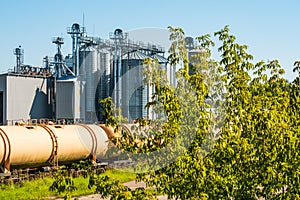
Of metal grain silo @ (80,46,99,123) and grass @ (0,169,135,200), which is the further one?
metal grain silo @ (80,46,99,123)

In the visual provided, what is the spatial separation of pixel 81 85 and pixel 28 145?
22489mm

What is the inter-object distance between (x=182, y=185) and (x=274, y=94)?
2.87 m

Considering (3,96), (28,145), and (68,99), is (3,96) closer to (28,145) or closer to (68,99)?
(68,99)

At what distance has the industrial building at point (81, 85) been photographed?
39294mm

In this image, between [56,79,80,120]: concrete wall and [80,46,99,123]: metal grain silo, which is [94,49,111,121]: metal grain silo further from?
[56,79,80,120]: concrete wall

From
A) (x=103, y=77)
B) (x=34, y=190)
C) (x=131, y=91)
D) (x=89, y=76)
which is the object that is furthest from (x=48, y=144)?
(x=103, y=77)

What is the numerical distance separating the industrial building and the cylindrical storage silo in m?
14.3

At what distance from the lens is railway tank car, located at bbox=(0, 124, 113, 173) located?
2122 centimetres

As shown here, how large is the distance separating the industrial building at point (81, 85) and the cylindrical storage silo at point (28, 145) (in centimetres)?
1427

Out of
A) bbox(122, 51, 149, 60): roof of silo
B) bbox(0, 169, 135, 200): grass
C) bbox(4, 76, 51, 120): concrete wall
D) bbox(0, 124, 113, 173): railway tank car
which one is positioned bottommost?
bbox(0, 169, 135, 200): grass

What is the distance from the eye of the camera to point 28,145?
71.7 ft

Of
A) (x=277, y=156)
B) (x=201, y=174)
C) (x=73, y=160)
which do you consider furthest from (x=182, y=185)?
(x=73, y=160)

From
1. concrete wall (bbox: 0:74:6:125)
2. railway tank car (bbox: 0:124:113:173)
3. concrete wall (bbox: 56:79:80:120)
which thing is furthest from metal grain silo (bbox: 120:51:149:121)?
railway tank car (bbox: 0:124:113:173)

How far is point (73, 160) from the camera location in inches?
977
